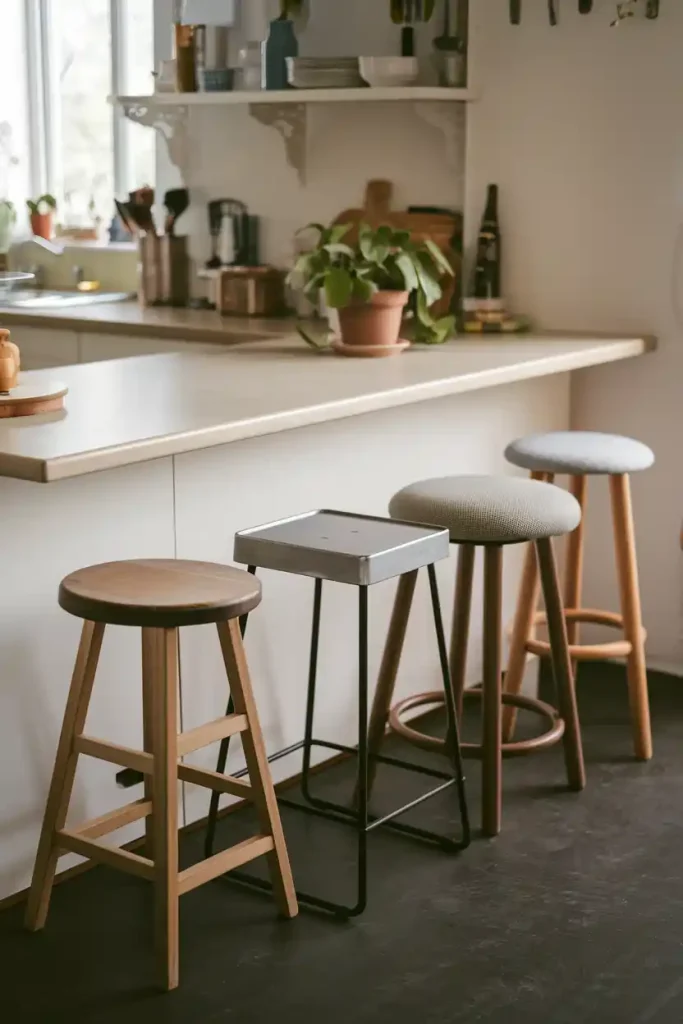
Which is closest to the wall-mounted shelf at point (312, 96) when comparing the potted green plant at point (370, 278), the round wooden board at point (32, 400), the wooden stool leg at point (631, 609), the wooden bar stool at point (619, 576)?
the potted green plant at point (370, 278)

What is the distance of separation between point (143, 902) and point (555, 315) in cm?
201

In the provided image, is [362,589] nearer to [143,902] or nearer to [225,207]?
[143,902]

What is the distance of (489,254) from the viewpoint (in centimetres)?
382

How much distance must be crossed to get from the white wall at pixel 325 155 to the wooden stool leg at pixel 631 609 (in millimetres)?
1154

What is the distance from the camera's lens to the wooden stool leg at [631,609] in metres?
3.21

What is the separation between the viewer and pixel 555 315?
3.79 m

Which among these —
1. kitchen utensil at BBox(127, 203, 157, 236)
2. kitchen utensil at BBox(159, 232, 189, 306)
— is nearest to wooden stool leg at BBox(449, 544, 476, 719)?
kitchen utensil at BBox(159, 232, 189, 306)

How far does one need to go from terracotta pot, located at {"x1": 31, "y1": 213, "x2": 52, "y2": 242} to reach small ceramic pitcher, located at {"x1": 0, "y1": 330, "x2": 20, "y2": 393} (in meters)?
2.93

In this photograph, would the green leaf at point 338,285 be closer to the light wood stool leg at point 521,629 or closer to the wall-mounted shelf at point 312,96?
the light wood stool leg at point 521,629

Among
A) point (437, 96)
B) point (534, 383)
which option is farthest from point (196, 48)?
point (534, 383)

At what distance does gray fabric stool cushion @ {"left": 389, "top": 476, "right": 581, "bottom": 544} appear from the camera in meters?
2.64

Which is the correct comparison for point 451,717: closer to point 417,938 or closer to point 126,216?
point 417,938

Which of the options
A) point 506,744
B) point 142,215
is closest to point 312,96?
point 142,215

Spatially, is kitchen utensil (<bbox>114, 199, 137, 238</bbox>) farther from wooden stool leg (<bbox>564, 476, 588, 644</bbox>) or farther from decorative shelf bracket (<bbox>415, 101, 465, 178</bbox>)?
wooden stool leg (<bbox>564, 476, 588, 644</bbox>)
